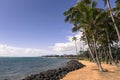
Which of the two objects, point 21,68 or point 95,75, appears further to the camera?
point 21,68

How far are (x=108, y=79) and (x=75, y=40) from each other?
80858mm

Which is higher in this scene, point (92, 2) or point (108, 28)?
point (92, 2)

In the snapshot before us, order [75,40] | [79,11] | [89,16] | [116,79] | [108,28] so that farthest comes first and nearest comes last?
1. [75,40]
2. [108,28]
3. [79,11]
4. [89,16]
5. [116,79]

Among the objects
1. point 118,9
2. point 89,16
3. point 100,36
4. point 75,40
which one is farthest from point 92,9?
point 75,40

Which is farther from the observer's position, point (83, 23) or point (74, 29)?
point (74, 29)

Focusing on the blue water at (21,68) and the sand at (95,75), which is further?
the blue water at (21,68)

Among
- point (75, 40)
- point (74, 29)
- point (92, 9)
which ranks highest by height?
point (75, 40)

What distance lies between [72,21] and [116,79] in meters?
11.1

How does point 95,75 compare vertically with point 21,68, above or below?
above

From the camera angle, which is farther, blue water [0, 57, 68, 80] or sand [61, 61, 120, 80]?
blue water [0, 57, 68, 80]

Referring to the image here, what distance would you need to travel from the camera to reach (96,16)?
59.0 feet

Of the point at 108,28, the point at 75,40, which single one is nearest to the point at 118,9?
the point at 108,28

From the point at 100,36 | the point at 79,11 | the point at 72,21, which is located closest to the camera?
the point at 79,11

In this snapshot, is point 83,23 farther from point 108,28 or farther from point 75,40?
point 75,40
